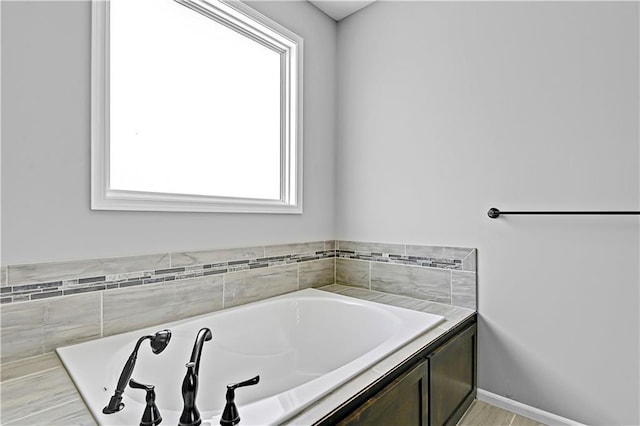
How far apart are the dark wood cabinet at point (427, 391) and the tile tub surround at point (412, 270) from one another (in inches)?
8.1

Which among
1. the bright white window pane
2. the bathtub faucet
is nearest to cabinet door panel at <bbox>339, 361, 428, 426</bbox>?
the bathtub faucet

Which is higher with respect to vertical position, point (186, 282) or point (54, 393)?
point (186, 282)

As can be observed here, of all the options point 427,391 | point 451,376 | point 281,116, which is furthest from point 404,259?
point 281,116

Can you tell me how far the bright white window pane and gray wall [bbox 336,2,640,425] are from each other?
0.80 metres

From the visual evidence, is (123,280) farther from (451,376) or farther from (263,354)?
(451,376)

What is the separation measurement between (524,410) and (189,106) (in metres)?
2.31

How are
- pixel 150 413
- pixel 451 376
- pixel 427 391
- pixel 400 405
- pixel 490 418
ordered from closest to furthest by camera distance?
pixel 150 413 → pixel 400 405 → pixel 427 391 → pixel 451 376 → pixel 490 418

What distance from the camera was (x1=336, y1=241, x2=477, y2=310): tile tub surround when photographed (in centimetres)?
190

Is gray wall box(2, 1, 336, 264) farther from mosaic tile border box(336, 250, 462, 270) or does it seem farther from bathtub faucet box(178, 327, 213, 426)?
mosaic tile border box(336, 250, 462, 270)

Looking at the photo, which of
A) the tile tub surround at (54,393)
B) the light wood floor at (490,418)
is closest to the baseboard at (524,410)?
the light wood floor at (490,418)

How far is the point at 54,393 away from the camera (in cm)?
98

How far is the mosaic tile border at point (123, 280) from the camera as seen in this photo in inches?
46.9

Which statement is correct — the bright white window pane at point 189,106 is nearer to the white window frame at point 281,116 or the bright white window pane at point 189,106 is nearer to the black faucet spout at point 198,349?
the white window frame at point 281,116

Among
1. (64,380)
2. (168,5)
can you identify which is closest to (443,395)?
(64,380)
